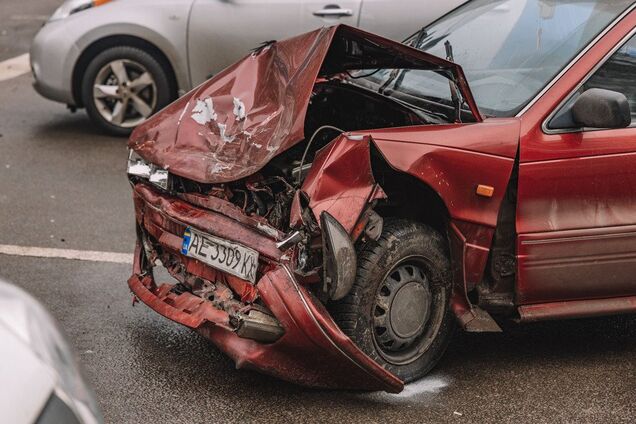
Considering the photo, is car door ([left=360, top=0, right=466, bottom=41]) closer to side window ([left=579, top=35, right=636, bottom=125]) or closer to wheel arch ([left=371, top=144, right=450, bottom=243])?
side window ([left=579, top=35, right=636, bottom=125])

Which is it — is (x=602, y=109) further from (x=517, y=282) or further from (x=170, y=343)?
(x=170, y=343)

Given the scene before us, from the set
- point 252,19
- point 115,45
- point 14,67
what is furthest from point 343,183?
point 14,67

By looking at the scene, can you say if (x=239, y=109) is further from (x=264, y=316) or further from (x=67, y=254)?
(x=67, y=254)

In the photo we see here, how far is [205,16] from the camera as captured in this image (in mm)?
8664

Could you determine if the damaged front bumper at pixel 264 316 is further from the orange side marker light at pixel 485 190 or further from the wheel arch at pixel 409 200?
the orange side marker light at pixel 485 190

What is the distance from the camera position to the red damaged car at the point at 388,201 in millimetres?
4301

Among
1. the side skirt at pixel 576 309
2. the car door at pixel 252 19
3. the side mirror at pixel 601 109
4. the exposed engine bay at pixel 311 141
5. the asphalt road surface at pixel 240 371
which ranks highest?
the side mirror at pixel 601 109

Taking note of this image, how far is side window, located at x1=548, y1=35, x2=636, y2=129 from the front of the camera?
4789 mm

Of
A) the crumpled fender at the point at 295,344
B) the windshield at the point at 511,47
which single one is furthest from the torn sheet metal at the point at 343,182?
the windshield at the point at 511,47

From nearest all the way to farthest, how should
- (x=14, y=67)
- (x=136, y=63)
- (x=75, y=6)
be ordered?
1. (x=136, y=63)
2. (x=75, y=6)
3. (x=14, y=67)

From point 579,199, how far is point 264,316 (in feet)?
5.05

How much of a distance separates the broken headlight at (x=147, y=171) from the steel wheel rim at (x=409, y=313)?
1.15m

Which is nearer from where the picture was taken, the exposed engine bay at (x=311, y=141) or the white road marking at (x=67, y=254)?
the exposed engine bay at (x=311, y=141)

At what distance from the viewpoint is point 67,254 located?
20.7 feet
